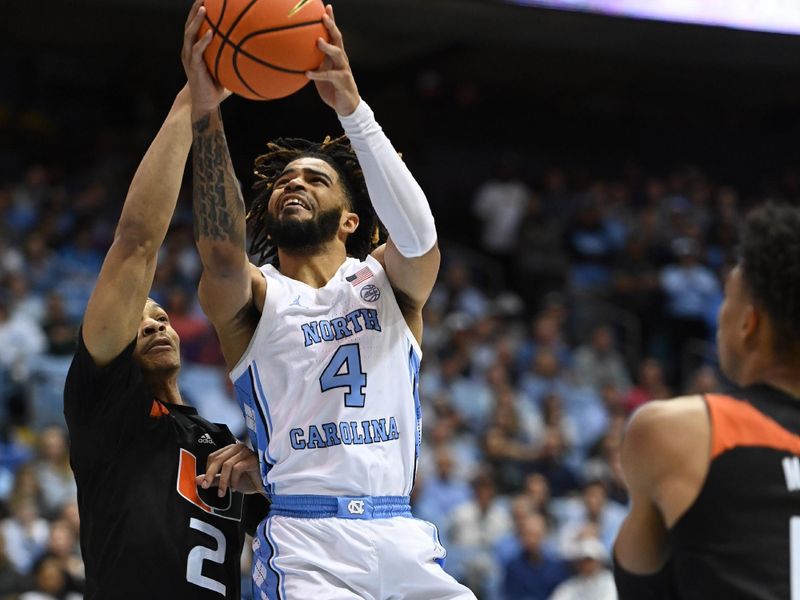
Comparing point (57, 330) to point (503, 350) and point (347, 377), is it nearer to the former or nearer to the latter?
point (503, 350)

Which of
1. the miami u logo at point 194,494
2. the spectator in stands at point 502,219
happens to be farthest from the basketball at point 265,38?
the spectator in stands at point 502,219

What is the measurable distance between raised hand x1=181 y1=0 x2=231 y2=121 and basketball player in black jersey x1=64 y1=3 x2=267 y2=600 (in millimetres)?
14

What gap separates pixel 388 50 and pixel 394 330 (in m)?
12.2

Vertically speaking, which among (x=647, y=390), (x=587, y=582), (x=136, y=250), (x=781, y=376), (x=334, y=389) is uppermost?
(x=136, y=250)

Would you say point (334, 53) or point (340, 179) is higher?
point (334, 53)

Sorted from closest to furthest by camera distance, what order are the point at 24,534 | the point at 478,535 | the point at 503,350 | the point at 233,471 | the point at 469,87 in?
the point at 233,471, the point at 24,534, the point at 478,535, the point at 503,350, the point at 469,87

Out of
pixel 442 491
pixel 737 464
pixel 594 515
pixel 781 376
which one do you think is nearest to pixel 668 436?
pixel 737 464

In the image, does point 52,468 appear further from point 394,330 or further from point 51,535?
point 394,330

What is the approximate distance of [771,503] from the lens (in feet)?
8.21

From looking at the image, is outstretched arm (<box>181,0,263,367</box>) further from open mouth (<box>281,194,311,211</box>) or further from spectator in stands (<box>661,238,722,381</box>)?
spectator in stands (<box>661,238,722,381</box>)

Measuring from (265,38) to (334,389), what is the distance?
109cm

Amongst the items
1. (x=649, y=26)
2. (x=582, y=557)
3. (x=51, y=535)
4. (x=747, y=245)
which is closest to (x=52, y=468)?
(x=51, y=535)

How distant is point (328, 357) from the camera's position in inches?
153

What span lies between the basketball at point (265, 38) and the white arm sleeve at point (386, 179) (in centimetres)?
22
